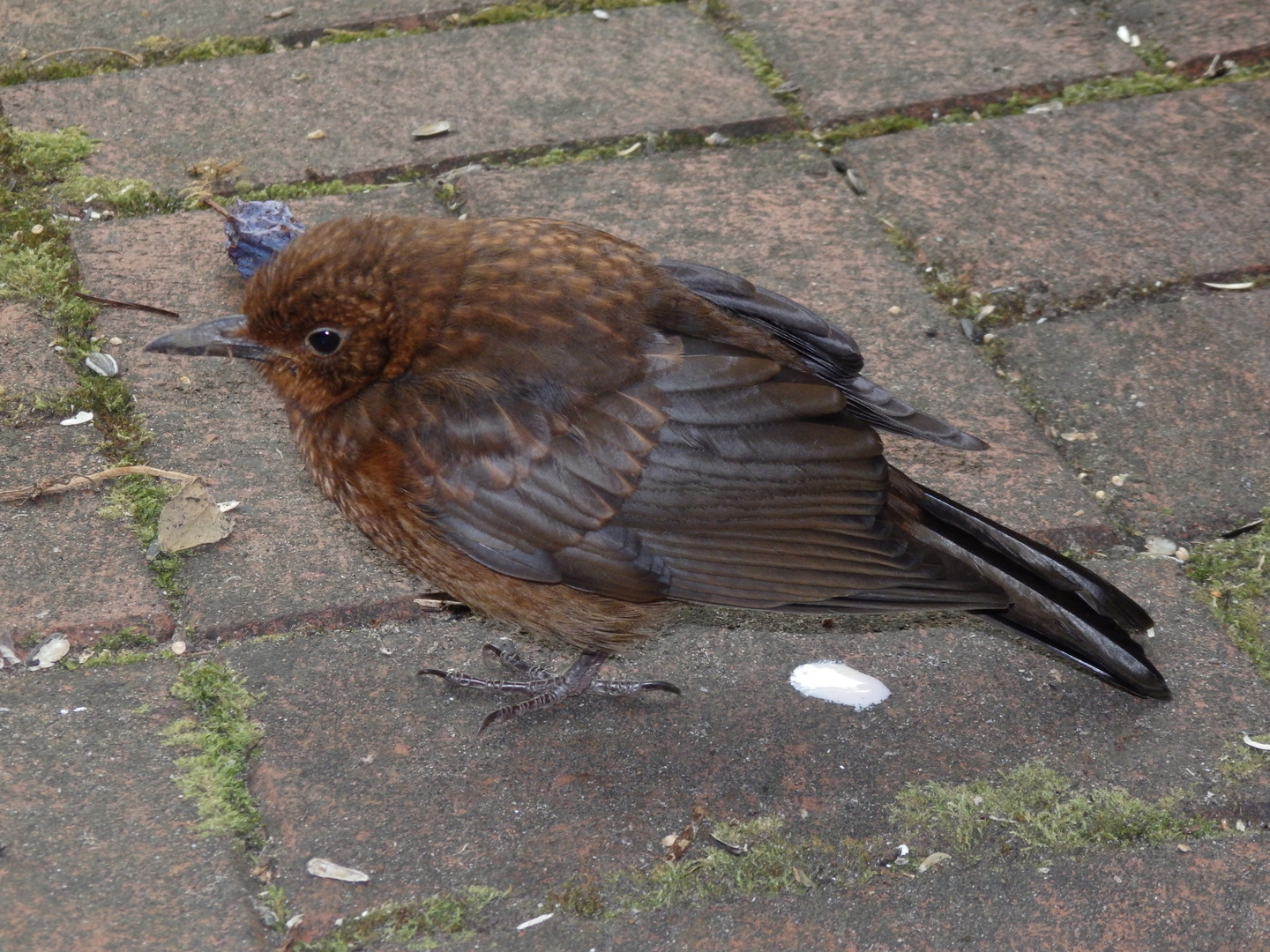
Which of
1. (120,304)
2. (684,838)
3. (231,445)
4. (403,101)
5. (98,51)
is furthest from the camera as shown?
(98,51)

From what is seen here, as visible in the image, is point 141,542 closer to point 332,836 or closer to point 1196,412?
point 332,836

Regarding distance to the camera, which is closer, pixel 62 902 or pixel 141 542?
pixel 62 902

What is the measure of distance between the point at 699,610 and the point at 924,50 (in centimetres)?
284

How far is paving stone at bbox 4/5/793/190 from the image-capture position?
5145 mm

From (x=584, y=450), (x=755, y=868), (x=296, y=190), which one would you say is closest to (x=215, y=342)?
(x=584, y=450)

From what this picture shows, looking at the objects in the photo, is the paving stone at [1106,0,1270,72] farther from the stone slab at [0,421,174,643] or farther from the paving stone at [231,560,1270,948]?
the stone slab at [0,421,174,643]

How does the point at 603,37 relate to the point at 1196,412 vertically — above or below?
above

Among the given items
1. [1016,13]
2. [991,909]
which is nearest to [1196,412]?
[991,909]

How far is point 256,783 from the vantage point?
324 centimetres

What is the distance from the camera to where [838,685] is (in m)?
3.61

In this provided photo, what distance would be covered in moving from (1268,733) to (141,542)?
2694 mm

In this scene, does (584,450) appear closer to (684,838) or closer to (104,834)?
(684,838)

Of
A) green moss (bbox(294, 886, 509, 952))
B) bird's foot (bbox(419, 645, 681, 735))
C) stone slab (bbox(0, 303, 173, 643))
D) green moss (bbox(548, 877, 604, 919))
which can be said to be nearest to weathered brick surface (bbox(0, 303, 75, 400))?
stone slab (bbox(0, 303, 173, 643))

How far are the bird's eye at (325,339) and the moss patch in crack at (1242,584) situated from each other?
84.7 inches
